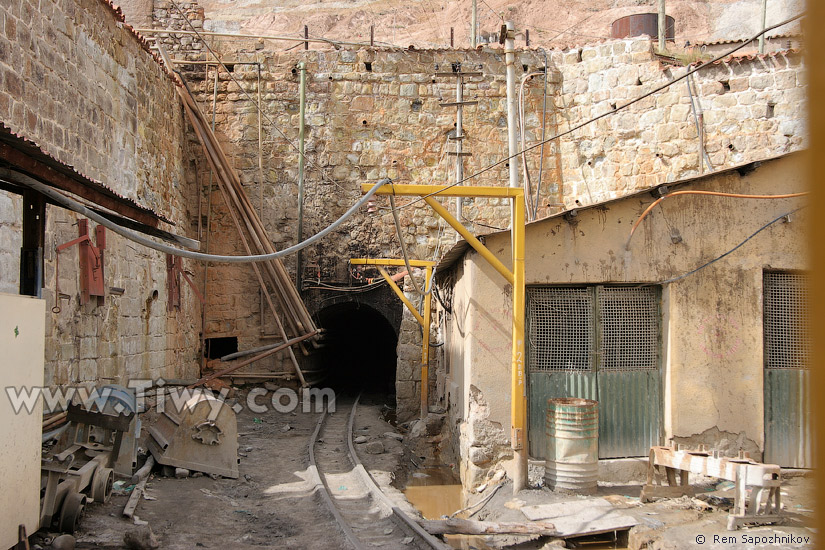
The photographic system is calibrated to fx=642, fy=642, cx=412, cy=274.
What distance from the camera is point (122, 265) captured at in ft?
35.4

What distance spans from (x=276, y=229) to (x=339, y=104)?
3731mm

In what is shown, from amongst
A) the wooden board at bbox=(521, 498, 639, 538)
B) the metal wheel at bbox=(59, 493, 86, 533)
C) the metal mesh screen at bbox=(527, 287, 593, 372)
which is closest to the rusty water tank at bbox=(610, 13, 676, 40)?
the metal mesh screen at bbox=(527, 287, 593, 372)

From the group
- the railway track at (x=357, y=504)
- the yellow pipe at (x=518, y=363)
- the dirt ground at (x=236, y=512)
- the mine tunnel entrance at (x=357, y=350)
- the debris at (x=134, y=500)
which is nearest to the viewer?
the dirt ground at (x=236, y=512)

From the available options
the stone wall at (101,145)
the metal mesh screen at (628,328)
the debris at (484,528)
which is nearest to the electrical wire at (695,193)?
the metal mesh screen at (628,328)

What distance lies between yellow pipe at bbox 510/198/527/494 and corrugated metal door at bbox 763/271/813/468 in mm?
3311

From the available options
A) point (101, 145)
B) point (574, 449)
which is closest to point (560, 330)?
point (574, 449)

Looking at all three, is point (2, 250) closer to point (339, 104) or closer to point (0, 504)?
point (0, 504)

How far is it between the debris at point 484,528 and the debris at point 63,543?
3135mm

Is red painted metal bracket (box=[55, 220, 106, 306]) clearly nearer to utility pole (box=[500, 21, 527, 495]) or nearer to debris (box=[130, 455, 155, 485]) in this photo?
debris (box=[130, 455, 155, 485])

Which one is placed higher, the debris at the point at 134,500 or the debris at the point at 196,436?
the debris at the point at 196,436

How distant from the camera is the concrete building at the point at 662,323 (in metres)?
8.16

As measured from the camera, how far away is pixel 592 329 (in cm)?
845

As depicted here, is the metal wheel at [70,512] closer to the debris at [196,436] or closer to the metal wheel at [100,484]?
the metal wheel at [100,484]

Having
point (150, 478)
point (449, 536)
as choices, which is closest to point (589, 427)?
point (449, 536)
